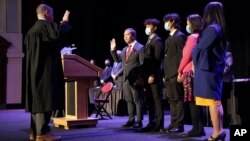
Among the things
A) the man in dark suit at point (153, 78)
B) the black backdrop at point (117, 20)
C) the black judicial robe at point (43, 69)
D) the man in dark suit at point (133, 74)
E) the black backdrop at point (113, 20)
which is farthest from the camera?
the black backdrop at point (113, 20)

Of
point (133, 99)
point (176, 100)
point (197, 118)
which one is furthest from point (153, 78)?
point (197, 118)

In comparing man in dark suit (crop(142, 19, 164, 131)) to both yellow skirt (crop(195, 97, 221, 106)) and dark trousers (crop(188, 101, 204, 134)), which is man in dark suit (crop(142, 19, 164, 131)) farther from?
yellow skirt (crop(195, 97, 221, 106))

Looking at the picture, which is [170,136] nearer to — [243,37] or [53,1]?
[243,37]

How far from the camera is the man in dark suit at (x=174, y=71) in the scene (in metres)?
5.75

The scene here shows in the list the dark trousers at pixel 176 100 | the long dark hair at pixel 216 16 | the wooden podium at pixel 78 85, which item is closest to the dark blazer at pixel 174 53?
the dark trousers at pixel 176 100

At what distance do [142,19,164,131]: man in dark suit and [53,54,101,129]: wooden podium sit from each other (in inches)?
40.4

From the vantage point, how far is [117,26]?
14.0 meters

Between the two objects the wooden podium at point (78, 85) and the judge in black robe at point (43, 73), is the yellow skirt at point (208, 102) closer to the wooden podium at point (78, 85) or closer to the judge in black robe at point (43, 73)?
the judge in black robe at point (43, 73)

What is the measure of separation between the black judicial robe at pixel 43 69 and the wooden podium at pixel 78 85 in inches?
52.0

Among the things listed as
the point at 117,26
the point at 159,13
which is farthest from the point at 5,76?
the point at 159,13

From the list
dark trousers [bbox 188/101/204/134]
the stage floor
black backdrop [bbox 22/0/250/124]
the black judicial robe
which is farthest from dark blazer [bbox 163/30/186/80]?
black backdrop [bbox 22/0/250/124]

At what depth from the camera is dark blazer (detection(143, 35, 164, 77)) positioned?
608 cm

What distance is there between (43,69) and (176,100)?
1966 mm

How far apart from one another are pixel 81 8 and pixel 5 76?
3.60 m
